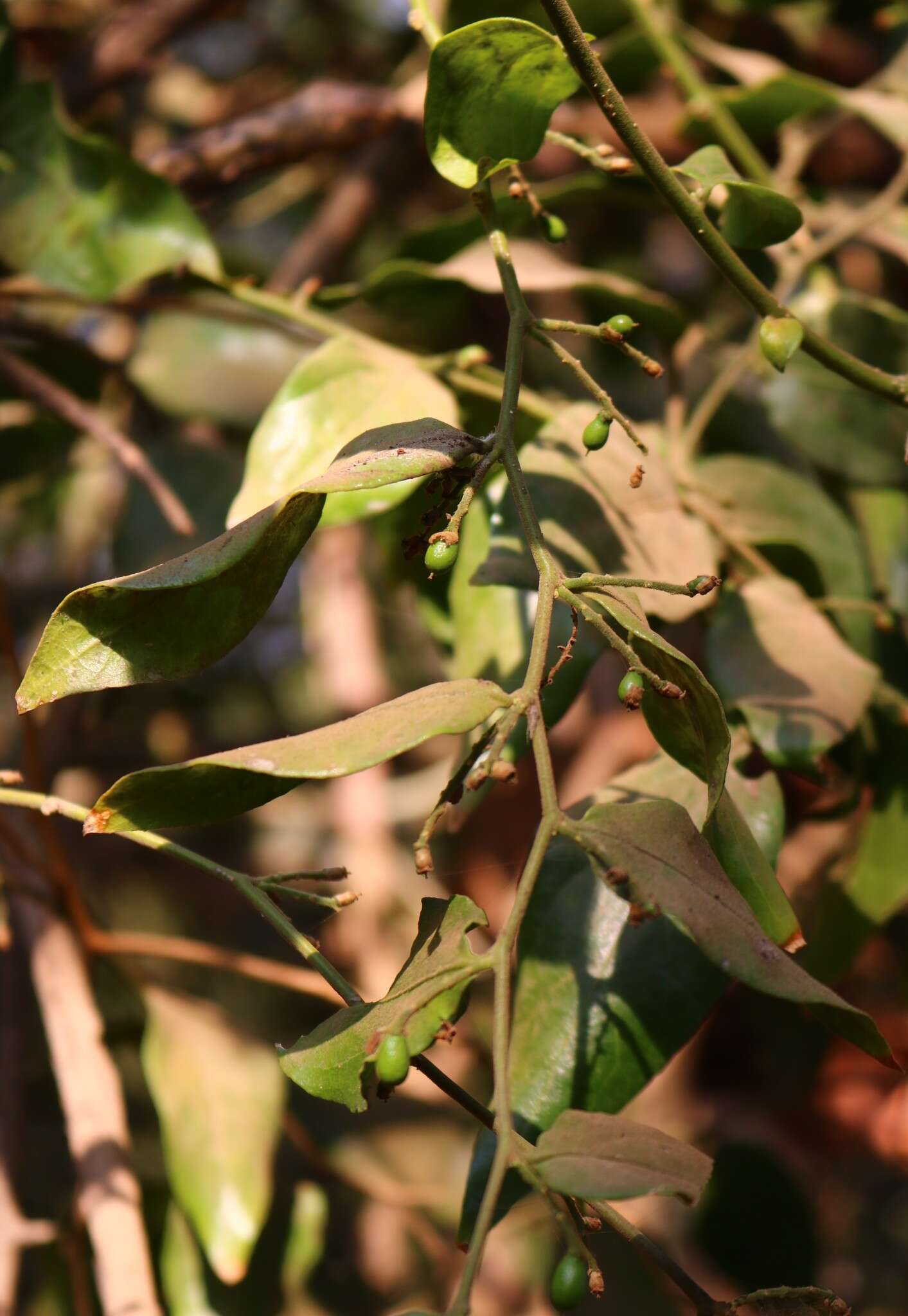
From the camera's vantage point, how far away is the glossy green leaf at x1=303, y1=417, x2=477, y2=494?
31 cm

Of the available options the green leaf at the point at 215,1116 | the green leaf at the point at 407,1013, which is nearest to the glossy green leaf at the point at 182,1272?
the green leaf at the point at 215,1116

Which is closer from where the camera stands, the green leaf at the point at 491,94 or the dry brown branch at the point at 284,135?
the green leaf at the point at 491,94

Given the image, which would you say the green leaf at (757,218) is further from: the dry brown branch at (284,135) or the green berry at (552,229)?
the dry brown branch at (284,135)

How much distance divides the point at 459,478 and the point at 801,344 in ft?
0.45

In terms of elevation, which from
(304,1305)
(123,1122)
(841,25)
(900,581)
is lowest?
(304,1305)

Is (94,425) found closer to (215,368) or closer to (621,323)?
(215,368)

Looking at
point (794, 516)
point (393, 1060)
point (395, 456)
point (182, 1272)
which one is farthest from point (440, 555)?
point (182, 1272)

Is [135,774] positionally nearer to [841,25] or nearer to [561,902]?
[561,902]

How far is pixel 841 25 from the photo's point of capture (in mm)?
975

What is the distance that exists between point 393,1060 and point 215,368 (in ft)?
1.93

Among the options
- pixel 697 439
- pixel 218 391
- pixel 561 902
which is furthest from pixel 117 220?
pixel 561 902

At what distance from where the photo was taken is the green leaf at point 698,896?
29 cm

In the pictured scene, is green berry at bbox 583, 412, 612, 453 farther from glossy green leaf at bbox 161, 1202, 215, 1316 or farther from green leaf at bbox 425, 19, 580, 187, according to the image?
glossy green leaf at bbox 161, 1202, 215, 1316

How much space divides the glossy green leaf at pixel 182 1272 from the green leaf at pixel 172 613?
39 centimetres
